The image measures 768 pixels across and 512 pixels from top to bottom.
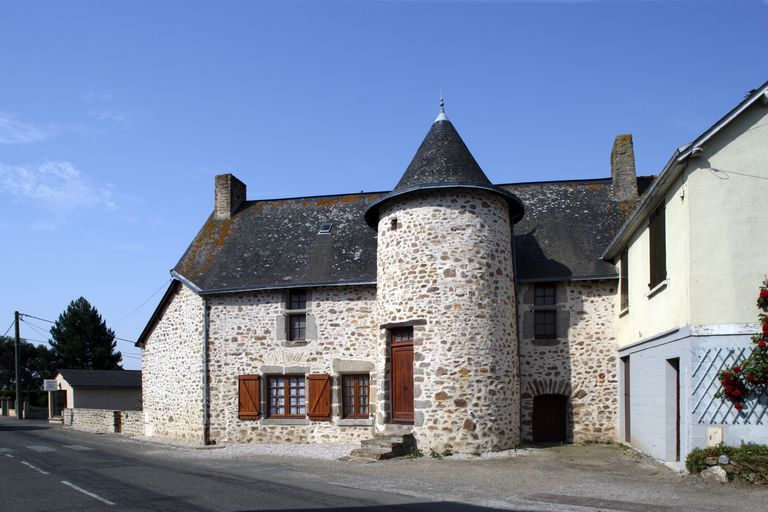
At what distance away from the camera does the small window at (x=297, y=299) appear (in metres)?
17.8

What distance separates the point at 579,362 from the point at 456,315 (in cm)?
393

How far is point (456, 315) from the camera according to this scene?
14211 mm

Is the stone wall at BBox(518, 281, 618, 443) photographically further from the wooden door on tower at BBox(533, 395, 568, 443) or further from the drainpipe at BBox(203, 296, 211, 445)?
the drainpipe at BBox(203, 296, 211, 445)

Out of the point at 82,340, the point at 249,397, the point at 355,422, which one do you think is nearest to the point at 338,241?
the point at 249,397

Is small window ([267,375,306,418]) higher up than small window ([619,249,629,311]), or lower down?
lower down

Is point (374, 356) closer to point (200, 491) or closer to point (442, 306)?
point (442, 306)

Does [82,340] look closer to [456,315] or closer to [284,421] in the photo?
[284,421]

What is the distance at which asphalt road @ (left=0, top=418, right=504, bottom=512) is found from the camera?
8.37m

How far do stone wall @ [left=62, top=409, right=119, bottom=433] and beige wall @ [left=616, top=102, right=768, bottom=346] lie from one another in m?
19.7

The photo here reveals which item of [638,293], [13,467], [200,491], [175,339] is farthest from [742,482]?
[175,339]

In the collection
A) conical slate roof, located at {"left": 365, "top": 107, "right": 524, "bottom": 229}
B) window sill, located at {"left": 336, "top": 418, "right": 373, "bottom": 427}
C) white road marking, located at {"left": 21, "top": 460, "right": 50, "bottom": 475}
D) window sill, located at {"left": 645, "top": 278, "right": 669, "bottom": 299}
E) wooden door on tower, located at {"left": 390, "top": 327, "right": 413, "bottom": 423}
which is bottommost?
white road marking, located at {"left": 21, "top": 460, "right": 50, "bottom": 475}

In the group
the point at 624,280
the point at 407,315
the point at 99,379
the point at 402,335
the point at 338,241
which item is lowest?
the point at 99,379

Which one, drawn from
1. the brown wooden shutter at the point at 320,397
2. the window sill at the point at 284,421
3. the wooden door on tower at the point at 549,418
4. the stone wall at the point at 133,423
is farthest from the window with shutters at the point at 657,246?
the stone wall at the point at 133,423

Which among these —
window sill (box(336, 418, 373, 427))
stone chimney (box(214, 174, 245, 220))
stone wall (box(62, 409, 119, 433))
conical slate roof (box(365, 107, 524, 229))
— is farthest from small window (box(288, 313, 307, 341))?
stone wall (box(62, 409, 119, 433))
